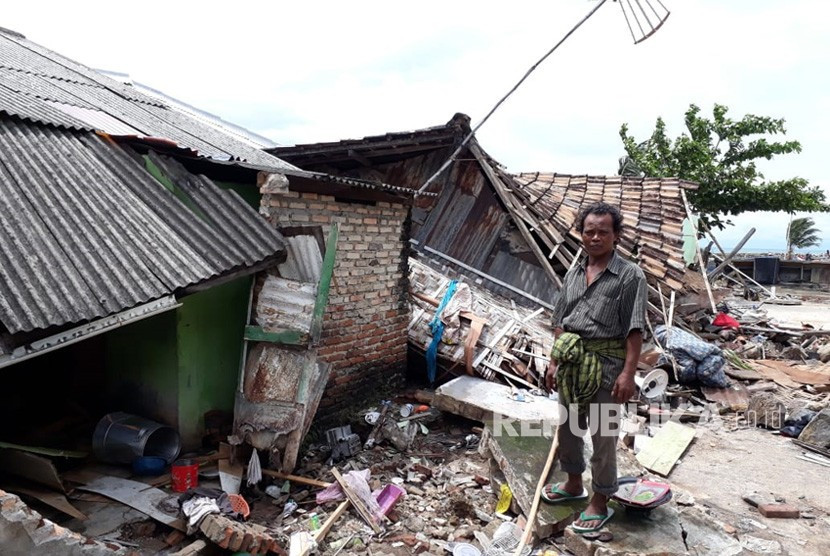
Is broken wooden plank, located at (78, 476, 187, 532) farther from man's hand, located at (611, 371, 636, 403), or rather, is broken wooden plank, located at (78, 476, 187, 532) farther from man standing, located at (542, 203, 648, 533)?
man's hand, located at (611, 371, 636, 403)

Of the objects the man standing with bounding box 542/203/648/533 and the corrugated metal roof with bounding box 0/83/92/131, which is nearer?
the man standing with bounding box 542/203/648/533

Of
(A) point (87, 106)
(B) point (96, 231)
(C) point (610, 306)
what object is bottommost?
(C) point (610, 306)

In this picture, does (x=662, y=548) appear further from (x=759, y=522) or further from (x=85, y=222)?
(x=85, y=222)

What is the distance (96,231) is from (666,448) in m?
5.85

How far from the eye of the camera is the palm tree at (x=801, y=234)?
34250mm

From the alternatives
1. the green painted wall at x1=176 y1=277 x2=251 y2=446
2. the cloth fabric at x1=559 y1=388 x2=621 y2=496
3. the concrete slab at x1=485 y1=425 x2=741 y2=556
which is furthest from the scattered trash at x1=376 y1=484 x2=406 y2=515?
the green painted wall at x1=176 y1=277 x2=251 y2=446

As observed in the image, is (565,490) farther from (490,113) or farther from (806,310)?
(806,310)

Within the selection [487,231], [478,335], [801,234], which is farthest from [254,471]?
[801,234]

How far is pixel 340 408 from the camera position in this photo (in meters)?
5.91

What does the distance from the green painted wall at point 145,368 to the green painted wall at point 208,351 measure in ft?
0.30

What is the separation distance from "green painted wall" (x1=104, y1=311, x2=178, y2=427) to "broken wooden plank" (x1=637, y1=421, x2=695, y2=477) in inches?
186

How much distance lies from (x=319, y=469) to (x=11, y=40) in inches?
353

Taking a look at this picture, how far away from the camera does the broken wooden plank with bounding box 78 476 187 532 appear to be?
3812 mm

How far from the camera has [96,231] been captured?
12.5 feet
